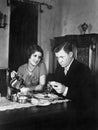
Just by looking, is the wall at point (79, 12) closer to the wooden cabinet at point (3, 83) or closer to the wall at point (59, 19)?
the wall at point (59, 19)

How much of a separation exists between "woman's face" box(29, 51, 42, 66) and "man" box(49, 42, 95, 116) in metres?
0.10

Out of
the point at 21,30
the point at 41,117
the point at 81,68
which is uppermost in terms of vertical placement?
the point at 21,30

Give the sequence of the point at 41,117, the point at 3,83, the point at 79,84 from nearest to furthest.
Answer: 1. the point at 41,117
2. the point at 79,84
3. the point at 3,83

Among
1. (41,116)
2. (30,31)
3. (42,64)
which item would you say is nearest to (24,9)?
(30,31)

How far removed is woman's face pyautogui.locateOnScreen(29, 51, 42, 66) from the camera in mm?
739

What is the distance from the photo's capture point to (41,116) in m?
0.51

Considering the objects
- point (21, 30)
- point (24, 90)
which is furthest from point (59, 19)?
point (24, 90)

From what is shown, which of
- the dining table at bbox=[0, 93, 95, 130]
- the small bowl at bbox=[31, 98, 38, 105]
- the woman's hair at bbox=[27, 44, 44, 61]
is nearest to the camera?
the dining table at bbox=[0, 93, 95, 130]

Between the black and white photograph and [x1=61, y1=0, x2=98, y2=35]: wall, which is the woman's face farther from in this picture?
[x1=61, y1=0, x2=98, y2=35]: wall

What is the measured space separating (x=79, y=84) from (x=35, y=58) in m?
0.21

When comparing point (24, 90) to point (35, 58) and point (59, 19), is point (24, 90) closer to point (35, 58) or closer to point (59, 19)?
point (35, 58)

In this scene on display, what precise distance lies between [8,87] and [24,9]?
0.80 feet

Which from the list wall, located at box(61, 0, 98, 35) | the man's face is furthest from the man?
wall, located at box(61, 0, 98, 35)

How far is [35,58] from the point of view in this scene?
760 mm
